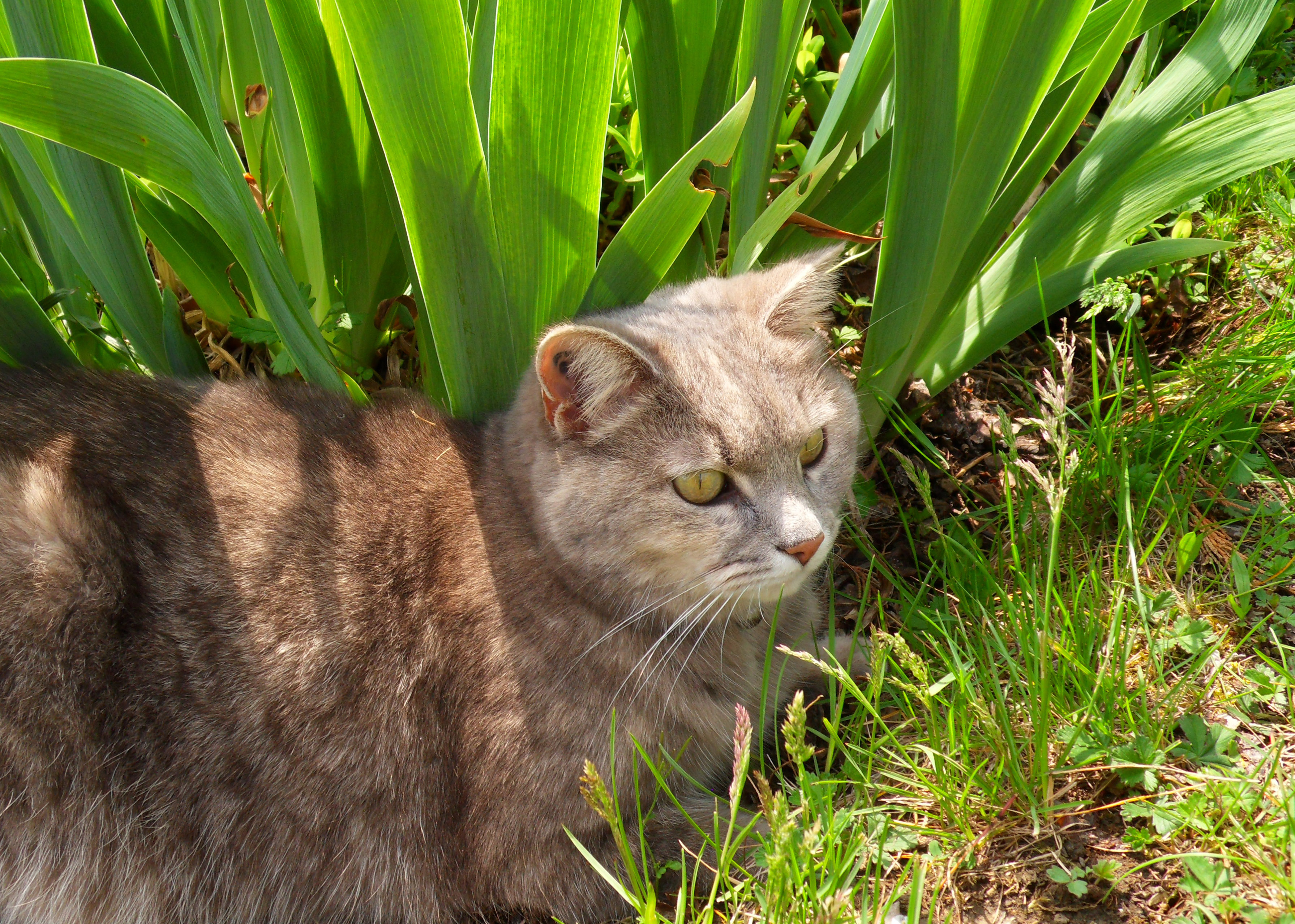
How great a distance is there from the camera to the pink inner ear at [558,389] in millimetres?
1503

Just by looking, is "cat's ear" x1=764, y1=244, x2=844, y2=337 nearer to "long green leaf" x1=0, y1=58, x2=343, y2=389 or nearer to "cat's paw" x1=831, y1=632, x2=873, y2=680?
"cat's paw" x1=831, y1=632, x2=873, y2=680

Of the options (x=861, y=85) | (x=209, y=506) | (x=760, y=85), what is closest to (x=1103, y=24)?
(x=861, y=85)

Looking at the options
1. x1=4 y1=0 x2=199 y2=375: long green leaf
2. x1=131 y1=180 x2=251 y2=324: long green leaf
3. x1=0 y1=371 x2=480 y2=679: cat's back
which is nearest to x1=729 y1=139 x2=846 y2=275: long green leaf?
x1=0 y1=371 x2=480 y2=679: cat's back

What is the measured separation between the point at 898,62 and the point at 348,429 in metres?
1.17

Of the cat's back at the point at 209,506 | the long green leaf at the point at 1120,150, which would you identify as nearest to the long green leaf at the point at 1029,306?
the long green leaf at the point at 1120,150

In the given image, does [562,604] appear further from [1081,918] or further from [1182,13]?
[1182,13]

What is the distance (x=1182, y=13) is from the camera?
2715 mm

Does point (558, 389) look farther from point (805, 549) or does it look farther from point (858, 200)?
point (858, 200)

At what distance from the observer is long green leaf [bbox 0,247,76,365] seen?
1836mm

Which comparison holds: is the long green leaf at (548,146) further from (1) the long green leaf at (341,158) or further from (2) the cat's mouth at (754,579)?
(2) the cat's mouth at (754,579)

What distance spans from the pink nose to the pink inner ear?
40 cm

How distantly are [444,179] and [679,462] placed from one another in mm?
605

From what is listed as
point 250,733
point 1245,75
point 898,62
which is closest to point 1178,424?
point 898,62

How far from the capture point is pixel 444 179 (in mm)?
1601
